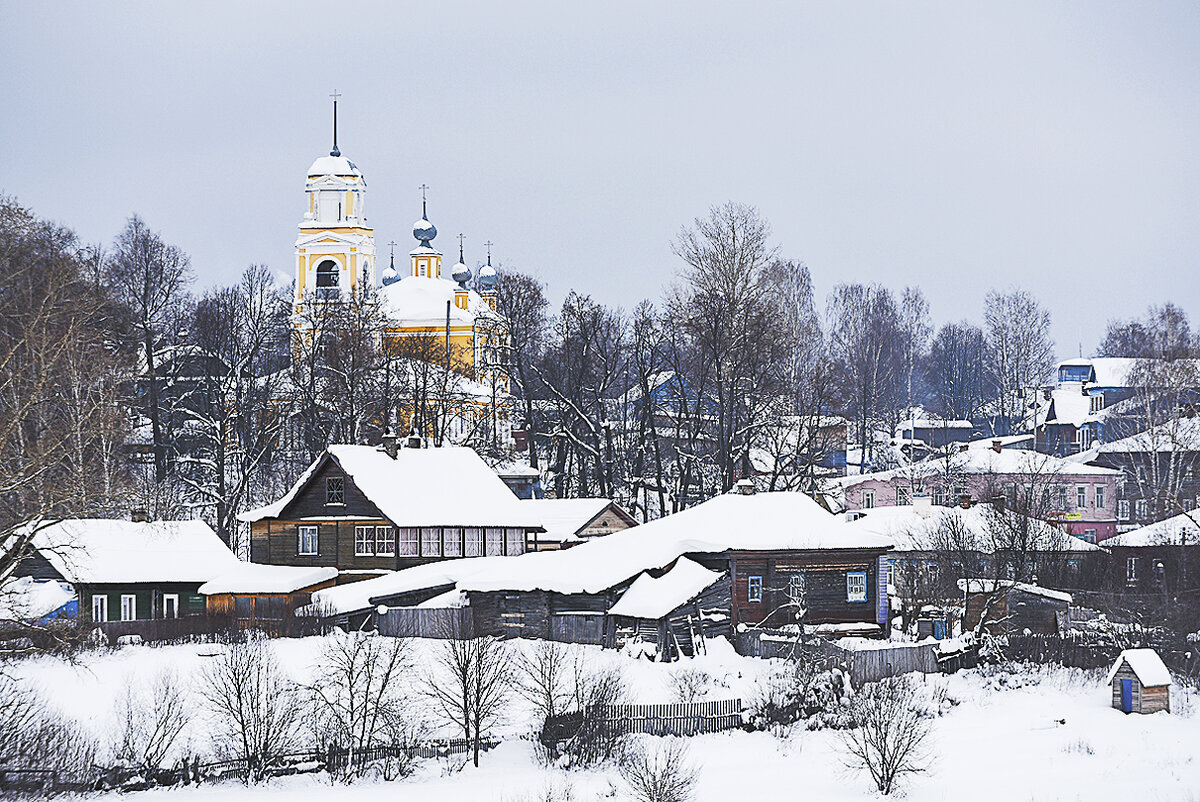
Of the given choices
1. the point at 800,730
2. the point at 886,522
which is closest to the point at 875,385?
the point at 886,522

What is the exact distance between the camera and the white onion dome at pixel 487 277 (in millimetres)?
85750

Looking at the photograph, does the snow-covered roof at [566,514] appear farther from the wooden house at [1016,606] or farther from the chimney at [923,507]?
the wooden house at [1016,606]

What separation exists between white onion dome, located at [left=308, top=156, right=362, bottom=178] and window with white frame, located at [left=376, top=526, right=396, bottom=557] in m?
37.5

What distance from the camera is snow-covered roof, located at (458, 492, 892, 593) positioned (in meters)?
38.5

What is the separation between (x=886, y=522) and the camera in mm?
50812

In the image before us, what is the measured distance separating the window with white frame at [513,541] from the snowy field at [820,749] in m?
10.8

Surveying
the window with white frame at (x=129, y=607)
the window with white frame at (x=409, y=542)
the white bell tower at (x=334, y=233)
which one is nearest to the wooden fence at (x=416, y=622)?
the window with white frame at (x=409, y=542)

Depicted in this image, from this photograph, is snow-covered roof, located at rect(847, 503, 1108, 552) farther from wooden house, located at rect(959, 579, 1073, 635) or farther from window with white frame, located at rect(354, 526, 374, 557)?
window with white frame, located at rect(354, 526, 374, 557)

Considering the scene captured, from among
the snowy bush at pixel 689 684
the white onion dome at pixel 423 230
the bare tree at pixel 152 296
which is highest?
the white onion dome at pixel 423 230

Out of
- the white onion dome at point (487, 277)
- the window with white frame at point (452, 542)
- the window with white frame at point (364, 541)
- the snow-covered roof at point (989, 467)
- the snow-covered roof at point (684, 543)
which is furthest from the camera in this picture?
the white onion dome at point (487, 277)

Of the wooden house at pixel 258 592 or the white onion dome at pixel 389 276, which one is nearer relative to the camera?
the wooden house at pixel 258 592

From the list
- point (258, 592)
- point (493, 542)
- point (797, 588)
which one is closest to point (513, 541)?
point (493, 542)

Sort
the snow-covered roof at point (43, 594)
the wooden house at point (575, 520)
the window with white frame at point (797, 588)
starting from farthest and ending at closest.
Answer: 1. the wooden house at point (575, 520)
2. the window with white frame at point (797, 588)
3. the snow-covered roof at point (43, 594)

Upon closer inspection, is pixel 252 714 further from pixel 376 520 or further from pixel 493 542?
pixel 493 542
